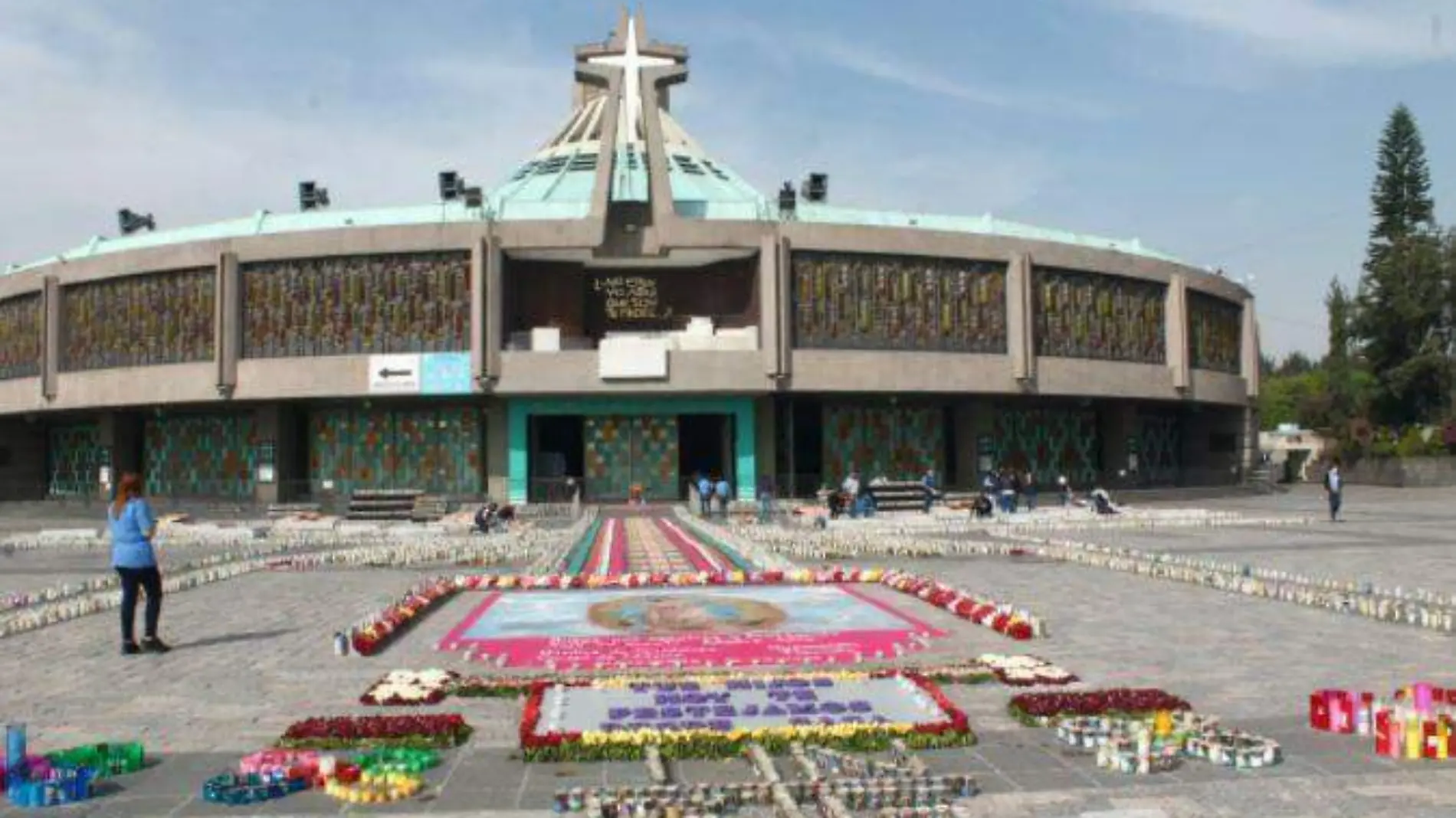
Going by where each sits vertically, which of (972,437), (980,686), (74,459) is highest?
(972,437)

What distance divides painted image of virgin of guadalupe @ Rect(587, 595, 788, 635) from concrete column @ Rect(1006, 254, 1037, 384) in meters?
38.2

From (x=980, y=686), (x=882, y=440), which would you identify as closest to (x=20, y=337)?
(x=882, y=440)

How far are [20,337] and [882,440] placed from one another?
1670 inches

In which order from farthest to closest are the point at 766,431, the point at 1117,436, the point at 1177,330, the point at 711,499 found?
the point at 1117,436 → the point at 1177,330 → the point at 766,431 → the point at 711,499

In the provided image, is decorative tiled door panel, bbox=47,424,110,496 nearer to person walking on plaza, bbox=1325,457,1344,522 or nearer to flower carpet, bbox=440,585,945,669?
flower carpet, bbox=440,585,945,669

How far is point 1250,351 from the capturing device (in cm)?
6588

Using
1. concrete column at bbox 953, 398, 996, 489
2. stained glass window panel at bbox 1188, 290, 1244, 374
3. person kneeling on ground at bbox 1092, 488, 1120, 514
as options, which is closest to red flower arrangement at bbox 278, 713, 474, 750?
person kneeling on ground at bbox 1092, 488, 1120, 514

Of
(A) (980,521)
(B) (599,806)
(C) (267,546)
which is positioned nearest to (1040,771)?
(B) (599,806)

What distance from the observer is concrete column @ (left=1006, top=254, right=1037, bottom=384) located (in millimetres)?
53219

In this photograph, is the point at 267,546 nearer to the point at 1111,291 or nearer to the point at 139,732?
the point at 139,732

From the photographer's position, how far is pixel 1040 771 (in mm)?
8344

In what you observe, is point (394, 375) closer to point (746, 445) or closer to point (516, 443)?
point (516, 443)

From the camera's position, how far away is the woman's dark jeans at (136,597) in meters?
13.8

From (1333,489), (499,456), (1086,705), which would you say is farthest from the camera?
(499,456)
